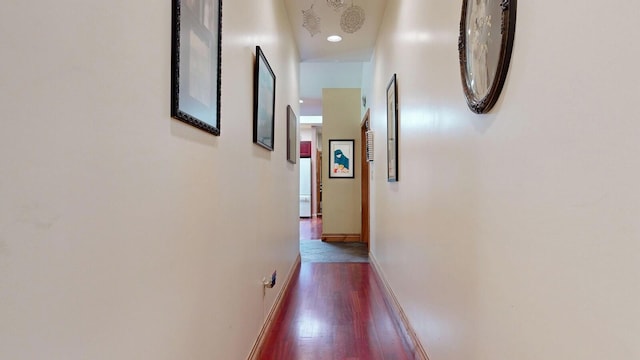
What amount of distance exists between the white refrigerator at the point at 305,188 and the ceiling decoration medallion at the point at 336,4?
7.80 m

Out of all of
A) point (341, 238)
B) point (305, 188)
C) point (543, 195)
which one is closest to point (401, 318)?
point (543, 195)

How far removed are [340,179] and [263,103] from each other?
4077 millimetres

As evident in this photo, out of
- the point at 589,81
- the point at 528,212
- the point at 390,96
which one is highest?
the point at 390,96

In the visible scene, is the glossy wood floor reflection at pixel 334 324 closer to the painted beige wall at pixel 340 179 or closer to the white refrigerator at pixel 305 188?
the painted beige wall at pixel 340 179

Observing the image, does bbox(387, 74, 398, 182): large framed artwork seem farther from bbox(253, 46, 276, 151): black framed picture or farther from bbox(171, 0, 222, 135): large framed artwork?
bbox(171, 0, 222, 135): large framed artwork

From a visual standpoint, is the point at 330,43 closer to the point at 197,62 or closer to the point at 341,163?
the point at 341,163

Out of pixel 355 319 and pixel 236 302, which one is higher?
pixel 236 302

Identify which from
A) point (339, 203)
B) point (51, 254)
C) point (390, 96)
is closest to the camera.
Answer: point (51, 254)

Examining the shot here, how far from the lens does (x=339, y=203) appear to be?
618 centimetres

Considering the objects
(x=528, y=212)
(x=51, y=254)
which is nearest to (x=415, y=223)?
(x=528, y=212)

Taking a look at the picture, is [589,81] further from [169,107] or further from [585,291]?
Result: [169,107]

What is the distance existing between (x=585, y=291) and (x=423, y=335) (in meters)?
1.42

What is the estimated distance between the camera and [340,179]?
620 centimetres

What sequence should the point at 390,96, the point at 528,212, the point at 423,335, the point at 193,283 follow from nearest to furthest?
the point at 528,212, the point at 193,283, the point at 423,335, the point at 390,96
